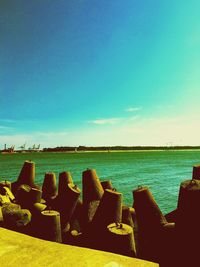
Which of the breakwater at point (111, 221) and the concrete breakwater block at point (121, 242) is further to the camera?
the concrete breakwater block at point (121, 242)

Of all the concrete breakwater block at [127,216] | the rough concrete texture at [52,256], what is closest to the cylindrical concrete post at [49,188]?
the concrete breakwater block at [127,216]

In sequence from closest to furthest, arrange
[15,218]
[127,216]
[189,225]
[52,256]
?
[52,256]
[189,225]
[15,218]
[127,216]

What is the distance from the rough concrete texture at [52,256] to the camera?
1.98 metres

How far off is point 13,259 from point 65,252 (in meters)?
0.41

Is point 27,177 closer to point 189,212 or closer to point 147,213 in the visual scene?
point 147,213

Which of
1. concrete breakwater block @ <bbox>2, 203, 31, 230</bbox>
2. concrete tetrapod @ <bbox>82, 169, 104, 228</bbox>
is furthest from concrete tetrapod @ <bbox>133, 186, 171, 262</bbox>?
concrete breakwater block @ <bbox>2, 203, 31, 230</bbox>

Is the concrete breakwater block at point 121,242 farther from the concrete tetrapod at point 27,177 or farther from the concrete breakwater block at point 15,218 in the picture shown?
the concrete tetrapod at point 27,177

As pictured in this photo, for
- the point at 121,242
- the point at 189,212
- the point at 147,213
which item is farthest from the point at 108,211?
the point at 189,212

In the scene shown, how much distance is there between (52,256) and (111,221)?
1.99 metres

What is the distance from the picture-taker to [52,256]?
2113 mm

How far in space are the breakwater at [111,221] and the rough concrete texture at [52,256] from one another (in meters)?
0.78

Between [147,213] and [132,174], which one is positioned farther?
[132,174]

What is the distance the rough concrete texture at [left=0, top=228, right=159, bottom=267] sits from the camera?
1978mm

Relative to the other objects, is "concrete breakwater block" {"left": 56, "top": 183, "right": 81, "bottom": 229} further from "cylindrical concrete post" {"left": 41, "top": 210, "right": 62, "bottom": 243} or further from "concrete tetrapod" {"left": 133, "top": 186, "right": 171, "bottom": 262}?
"concrete tetrapod" {"left": 133, "top": 186, "right": 171, "bottom": 262}
